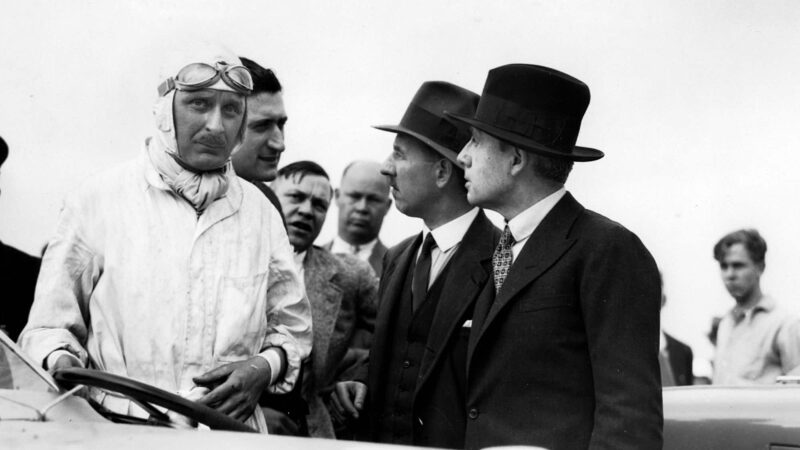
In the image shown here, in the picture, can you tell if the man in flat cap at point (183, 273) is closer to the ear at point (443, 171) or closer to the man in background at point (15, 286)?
the ear at point (443, 171)

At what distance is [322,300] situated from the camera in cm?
554

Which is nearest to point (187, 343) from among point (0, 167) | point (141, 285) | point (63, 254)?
point (141, 285)

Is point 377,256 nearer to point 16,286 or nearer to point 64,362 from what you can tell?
point 16,286

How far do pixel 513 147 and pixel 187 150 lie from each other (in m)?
1.05

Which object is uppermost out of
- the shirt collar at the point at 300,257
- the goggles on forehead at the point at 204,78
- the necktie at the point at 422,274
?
the goggles on forehead at the point at 204,78

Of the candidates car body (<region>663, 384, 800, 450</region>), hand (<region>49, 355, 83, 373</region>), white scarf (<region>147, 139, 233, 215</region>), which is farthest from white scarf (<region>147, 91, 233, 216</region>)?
car body (<region>663, 384, 800, 450</region>)

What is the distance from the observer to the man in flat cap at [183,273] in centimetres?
365

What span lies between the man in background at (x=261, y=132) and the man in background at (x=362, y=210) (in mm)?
1982

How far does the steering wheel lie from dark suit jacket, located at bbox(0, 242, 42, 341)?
86.1 inches

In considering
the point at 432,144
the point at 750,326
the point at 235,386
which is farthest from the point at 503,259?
the point at 750,326

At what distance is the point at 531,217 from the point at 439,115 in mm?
1248

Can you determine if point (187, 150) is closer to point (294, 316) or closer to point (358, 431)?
point (294, 316)

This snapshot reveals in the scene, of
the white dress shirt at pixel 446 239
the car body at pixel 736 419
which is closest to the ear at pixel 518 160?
the white dress shirt at pixel 446 239

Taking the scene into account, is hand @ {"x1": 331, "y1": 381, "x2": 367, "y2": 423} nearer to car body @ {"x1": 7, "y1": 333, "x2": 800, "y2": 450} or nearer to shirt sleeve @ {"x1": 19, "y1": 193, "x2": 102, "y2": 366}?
shirt sleeve @ {"x1": 19, "y1": 193, "x2": 102, "y2": 366}
